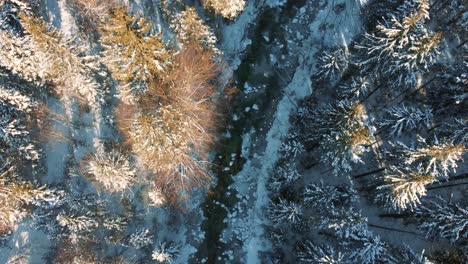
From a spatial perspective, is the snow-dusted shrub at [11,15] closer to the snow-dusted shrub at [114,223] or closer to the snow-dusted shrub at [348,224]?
the snow-dusted shrub at [114,223]

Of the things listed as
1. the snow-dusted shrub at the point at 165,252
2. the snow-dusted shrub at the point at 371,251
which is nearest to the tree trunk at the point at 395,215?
the snow-dusted shrub at the point at 371,251

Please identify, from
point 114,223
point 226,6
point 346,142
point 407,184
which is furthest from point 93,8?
point 407,184

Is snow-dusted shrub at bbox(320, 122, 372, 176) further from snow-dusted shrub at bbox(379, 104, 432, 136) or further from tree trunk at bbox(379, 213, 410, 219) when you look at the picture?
tree trunk at bbox(379, 213, 410, 219)

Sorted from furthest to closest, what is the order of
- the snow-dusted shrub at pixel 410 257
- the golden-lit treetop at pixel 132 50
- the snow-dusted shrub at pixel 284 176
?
the snow-dusted shrub at pixel 284 176, the snow-dusted shrub at pixel 410 257, the golden-lit treetop at pixel 132 50

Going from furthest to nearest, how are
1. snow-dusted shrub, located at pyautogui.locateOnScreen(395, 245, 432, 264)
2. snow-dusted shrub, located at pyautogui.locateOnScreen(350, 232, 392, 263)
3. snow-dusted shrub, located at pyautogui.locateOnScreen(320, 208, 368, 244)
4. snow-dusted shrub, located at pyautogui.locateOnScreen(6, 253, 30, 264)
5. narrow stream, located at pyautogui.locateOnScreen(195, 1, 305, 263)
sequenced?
narrow stream, located at pyautogui.locateOnScreen(195, 1, 305, 263)
snow-dusted shrub, located at pyautogui.locateOnScreen(6, 253, 30, 264)
snow-dusted shrub, located at pyautogui.locateOnScreen(320, 208, 368, 244)
snow-dusted shrub, located at pyautogui.locateOnScreen(350, 232, 392, 263)
snow-dusted shrub, located at pyautogui.locateOnScreen(395, 245, 432, 264)

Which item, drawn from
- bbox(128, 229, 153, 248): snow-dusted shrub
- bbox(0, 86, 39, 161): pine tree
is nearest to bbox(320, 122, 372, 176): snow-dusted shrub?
bbox(128, 229, 153, 248): snow-dusted shrub

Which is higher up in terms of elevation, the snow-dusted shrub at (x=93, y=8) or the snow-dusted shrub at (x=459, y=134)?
the snow-dusted shrub at (x=93, y=8)

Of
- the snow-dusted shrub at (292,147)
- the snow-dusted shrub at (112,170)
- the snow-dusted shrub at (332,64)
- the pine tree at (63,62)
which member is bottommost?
the snow-dusted shrub at (112,170)
